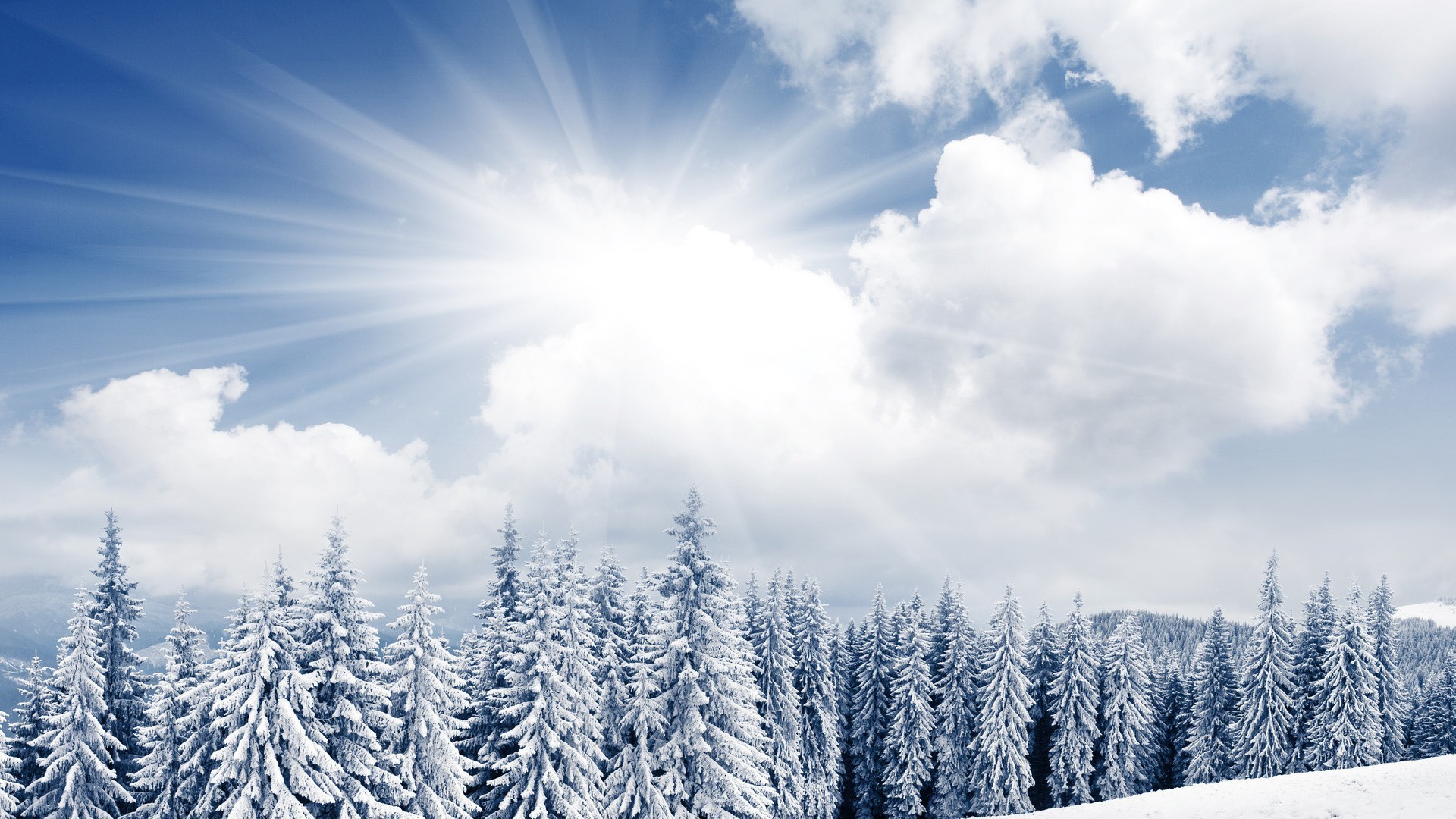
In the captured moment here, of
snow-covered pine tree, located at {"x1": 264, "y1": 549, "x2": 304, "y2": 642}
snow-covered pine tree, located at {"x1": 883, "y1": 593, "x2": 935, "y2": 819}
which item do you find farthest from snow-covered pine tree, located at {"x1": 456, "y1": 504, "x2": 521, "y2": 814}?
snow-covered pine tree, located at {"x1": 883, "y1": 593, "x2": 935, "y2": 819}

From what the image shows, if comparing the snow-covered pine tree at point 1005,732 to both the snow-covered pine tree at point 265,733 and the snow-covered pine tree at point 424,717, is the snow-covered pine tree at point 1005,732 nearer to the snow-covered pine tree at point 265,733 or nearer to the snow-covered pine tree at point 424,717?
the snow-covered pine tree at point 424,717

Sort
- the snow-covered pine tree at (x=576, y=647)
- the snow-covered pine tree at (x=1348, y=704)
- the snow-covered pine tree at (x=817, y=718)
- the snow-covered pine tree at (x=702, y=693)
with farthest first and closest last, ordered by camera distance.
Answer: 1. the snow-covered pine tree at (x=817, y=718)
2. the snow-covered pine tree at (x=1348, y=704)
3. the snow-covered pine tree at (x=576, y=647)
4. the snow-covered pine tree at (x=702, y=693)

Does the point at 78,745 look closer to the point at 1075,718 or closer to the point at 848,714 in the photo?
the point at 848,714

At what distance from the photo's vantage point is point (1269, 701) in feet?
162

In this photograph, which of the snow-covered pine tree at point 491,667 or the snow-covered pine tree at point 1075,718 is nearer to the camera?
the snow-covered pine tree at point 491,667

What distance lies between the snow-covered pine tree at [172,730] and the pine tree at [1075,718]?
48.6 m

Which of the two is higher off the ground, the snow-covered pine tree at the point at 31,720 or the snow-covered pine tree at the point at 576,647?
the snow-covered pine tree at the point at 576,647

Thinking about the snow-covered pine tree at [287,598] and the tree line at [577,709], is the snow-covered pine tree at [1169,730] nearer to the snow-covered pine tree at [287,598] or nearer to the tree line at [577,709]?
the tree line at [577,709]

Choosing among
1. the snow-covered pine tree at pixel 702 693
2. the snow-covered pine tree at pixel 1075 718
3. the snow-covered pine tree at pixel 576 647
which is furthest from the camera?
Result: the snow-covered pine tree at pixel 1075 718

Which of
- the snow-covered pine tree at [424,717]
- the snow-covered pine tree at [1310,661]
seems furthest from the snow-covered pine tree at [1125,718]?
the snow-covered pine tree at [424,717]

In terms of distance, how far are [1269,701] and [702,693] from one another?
4057 centimetres

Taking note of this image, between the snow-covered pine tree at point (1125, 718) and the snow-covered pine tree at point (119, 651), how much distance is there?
5454 centimetres

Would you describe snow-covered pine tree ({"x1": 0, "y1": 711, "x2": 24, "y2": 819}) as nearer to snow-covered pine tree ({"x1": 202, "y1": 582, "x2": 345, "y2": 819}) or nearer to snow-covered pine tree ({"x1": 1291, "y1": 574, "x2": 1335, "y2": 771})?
snow-covered pine tree ({"x1": 202, "y1": 582, "x2": 345, "y2": 819})

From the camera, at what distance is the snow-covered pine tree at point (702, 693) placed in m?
29.9
